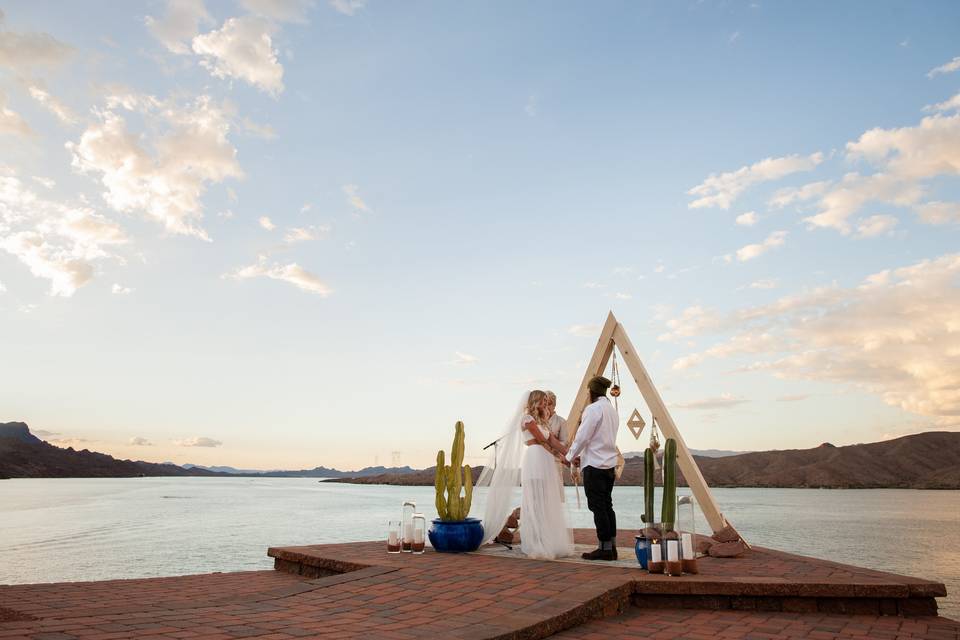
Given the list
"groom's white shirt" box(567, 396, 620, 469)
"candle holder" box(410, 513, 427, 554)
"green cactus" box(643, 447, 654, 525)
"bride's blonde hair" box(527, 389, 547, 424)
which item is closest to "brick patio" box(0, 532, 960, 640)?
"green cactus" box(643, 447, 654, 525)

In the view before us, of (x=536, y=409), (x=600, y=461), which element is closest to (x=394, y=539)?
(x=536, y=409)

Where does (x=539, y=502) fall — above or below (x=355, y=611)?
above

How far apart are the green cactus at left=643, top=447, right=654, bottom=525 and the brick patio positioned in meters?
0.58

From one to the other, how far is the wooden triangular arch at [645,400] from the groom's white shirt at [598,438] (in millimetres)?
1854

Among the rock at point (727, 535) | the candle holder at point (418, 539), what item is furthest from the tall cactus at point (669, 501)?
the candle holder at point (418, 539)

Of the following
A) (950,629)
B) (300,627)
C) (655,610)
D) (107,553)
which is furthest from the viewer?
(107,553)

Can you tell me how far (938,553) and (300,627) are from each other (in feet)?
107

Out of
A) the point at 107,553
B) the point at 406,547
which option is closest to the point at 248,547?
the point at 107,553

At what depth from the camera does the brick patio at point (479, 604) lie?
14.0ft

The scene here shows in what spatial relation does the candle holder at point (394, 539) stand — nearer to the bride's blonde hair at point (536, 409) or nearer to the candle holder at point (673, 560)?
the bride's blonde hair at point (536, 409)

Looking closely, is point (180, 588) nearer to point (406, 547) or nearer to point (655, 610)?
point (406, 547)

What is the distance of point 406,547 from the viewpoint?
8.23 m

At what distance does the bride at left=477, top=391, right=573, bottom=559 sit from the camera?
25.3ft

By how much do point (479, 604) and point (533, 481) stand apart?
293 cm
